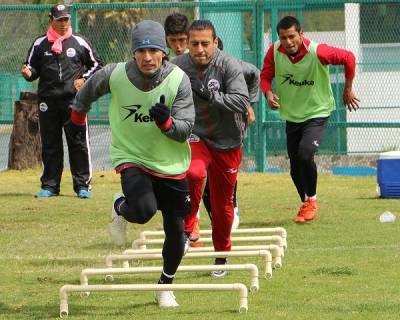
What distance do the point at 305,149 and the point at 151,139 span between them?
5.12 m

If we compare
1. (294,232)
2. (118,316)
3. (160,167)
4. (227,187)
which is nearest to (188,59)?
(227,187)

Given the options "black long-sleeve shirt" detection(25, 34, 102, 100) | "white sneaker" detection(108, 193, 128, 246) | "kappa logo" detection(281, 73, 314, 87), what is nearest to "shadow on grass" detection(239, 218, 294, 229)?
"kappa logo" detection(281, 73, 314, 87)

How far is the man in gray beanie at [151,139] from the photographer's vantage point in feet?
27.2

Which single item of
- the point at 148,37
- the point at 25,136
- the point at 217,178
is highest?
the point at 148,37

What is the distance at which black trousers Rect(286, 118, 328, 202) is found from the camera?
13.4 m

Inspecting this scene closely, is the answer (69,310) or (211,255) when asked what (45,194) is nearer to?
(211,255)

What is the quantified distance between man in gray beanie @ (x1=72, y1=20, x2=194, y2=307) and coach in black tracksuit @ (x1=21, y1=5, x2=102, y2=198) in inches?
297

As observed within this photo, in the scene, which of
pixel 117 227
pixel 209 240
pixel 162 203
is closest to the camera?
pixel 162 203

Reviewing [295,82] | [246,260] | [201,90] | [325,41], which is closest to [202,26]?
[201,90]

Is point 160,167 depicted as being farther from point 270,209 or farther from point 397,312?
point 270,209

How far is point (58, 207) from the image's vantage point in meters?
15.4

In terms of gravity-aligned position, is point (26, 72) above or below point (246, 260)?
above

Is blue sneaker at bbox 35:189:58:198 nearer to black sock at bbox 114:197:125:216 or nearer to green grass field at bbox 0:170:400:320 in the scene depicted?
green grass field at bbox 0:170:400:320

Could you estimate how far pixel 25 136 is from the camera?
19500mm
